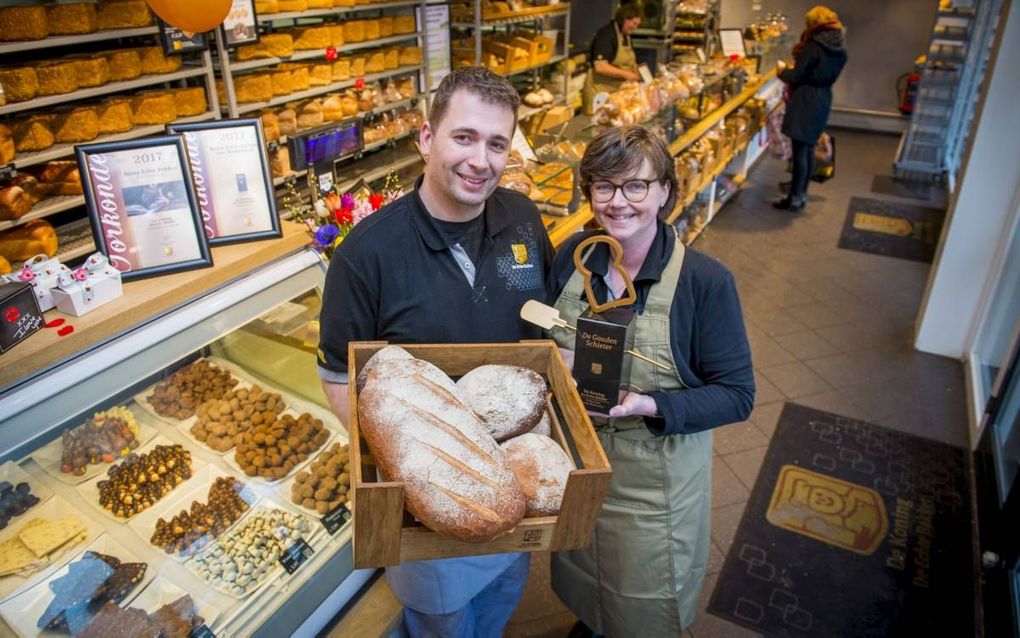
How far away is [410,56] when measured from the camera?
20.4ft

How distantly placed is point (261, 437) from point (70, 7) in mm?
3021

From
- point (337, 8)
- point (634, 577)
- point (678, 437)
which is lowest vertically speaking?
point (634, 577)

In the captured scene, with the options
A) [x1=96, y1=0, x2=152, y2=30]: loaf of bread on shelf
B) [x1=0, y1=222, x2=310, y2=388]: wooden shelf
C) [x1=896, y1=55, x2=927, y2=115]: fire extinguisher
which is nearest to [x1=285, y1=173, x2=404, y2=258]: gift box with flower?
[x1=0, y1=222, x2=310, y2=388]: wooden shelf

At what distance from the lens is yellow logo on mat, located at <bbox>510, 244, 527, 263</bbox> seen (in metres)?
1.75

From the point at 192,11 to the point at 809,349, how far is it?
4309mm

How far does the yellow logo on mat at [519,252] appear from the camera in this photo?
175 cm

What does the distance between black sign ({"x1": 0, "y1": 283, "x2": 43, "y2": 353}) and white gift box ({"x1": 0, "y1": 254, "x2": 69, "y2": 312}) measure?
42mm

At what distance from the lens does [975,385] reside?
13.8 ft

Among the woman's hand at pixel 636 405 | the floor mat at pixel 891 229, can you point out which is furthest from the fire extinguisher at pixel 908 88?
the woman's hand at pixel 636 405

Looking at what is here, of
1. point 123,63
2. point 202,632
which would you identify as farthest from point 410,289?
point 123,63

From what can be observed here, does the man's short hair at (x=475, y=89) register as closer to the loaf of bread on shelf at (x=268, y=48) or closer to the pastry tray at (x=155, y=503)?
the pastry tray at (x=155, y=503)

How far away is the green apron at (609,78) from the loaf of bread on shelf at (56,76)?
4296 mm

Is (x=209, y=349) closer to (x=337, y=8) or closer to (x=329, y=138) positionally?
(x=329, y=138)

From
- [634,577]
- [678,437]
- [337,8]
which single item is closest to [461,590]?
[634,577]
